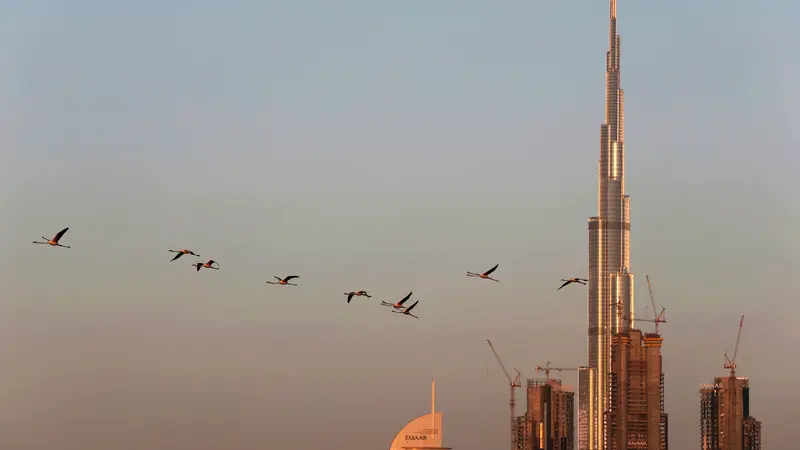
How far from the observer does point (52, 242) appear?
647 feet

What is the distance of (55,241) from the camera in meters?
195

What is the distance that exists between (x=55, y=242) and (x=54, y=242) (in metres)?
0.38

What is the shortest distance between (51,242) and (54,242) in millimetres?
726

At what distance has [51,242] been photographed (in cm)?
19750

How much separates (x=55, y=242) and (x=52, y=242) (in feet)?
1.30

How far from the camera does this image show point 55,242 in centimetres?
19738

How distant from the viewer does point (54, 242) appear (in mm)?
197000

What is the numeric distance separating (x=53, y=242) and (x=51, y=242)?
326 mm

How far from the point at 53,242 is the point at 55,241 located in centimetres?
227

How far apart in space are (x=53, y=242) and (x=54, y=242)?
437mm

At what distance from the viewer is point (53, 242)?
648 feet
